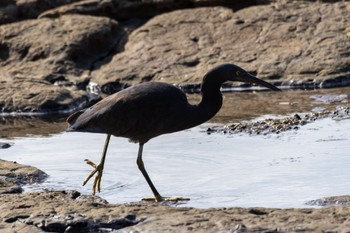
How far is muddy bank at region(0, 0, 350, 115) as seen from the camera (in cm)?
1527

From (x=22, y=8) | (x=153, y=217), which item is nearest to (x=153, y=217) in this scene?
(x=153, y=217)

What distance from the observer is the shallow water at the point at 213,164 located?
8500 millimetres

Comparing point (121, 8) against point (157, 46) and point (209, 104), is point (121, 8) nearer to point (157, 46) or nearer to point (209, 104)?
point (157, 46)

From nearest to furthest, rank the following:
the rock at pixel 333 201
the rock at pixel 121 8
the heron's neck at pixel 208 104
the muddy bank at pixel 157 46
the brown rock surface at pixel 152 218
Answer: the brown rock surface at pixel 152 218 < the rock at pixel 333 201 < the heron's neck at pixel 208 104 < the muddy bank at pixel 157 46 < the rock at pixel 121 8

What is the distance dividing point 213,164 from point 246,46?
22.6 feet

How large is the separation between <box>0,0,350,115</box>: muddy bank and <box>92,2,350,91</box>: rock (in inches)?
0.6

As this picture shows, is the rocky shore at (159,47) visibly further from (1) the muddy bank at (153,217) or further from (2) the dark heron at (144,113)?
(1) the muddy bank at (153,217)

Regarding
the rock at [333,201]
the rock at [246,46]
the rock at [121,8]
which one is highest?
the rock at [121,8]

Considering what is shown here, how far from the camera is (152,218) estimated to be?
23.3ft

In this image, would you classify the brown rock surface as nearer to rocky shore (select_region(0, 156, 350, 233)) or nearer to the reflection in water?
rocky shore (select_region(0, 156, 350, 233))

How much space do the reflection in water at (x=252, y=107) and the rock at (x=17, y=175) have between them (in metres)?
3.01

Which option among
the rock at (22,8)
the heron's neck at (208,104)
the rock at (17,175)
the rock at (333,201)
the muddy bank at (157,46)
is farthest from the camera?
the rock at (22,8)

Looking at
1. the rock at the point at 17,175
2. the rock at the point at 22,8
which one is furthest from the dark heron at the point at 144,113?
the rock at the point at 22,8

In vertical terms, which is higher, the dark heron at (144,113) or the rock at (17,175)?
the dark heron at (144,113)
